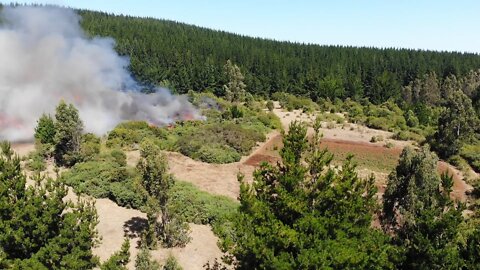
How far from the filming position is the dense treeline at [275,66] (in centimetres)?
9100

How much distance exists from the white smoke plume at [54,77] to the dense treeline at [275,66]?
29377 mm

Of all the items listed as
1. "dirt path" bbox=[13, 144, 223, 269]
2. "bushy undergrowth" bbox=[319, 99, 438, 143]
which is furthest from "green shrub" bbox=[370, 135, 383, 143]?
"dirt path" bbox=[13, 144, 223, 269]

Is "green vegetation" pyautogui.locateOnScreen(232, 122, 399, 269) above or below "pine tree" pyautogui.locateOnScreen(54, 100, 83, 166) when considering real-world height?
above

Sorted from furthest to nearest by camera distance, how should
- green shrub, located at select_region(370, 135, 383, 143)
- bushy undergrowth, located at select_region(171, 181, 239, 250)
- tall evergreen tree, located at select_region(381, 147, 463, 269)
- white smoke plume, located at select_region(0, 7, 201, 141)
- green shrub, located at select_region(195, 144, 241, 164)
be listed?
1. green shrub, located at select_region(370, 135, 383, 143)
2. white smoke plume, located at select_region(0, 7, 201, 141)
3. green shrub, located at select_region(195, 144, 241, 164)
4. bushy undergrowth, located at select_region(171, 181, 239, 250)
5. tall evergreen tree, located at select_region(381, 147, 463, 269)

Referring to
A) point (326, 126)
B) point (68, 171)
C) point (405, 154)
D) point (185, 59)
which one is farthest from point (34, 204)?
point (185, 59)

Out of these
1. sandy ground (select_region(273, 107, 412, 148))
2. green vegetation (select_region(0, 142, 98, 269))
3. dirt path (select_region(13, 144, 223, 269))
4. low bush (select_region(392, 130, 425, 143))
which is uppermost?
green vegetation (select_region(0, 142, 98, 269))

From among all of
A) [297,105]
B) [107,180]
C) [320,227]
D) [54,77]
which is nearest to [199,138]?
[107,180]

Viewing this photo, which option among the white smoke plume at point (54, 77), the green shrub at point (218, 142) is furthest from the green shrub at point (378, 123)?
the white smoke plume at point (54, 77)

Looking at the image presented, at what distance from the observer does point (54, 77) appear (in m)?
50.0

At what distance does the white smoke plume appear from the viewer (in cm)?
4741

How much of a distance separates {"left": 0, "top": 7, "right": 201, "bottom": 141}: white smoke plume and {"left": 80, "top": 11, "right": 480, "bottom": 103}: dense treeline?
1157 inches

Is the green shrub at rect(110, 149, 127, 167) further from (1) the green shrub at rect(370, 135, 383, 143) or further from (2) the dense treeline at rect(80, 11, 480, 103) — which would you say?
(2) the dense treeline at rect(80, 11, 480, 103)

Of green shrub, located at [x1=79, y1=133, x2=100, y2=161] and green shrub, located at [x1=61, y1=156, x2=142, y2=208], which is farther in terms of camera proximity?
green shrub, located at [x1=79, y1=133, x2=100, y2=161]

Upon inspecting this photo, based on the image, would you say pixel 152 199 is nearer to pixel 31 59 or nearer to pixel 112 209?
pixel 112 209
